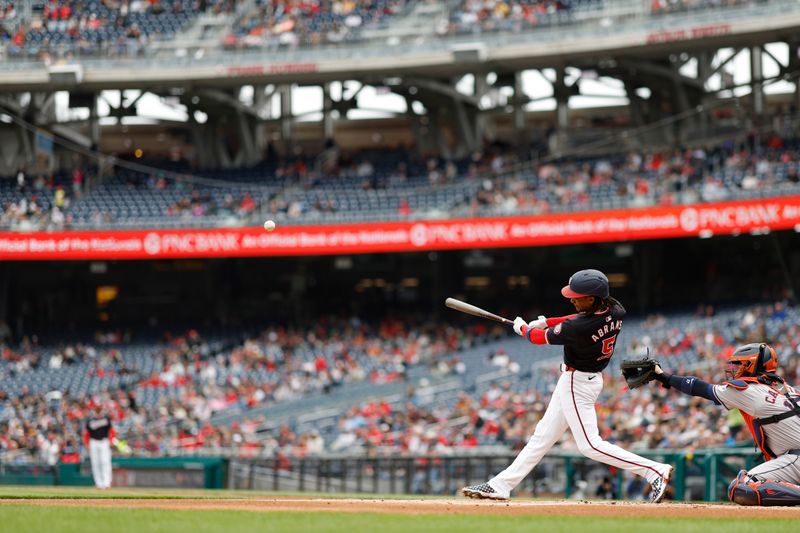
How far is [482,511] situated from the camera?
8242 mm

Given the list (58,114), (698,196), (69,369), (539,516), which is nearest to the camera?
(539,516)

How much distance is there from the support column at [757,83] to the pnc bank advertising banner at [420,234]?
635 centimetres

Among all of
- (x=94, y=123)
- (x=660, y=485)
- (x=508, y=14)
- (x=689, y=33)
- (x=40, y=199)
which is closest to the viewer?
(x=660, y=485)

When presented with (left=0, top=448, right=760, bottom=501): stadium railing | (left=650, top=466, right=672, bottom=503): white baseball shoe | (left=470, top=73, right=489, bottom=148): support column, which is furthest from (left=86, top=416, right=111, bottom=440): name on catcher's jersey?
(left=470, top=73, right=489, bottom=148): support column

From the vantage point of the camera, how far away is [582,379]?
8.75 metres

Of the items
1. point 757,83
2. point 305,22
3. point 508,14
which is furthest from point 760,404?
point 305,22

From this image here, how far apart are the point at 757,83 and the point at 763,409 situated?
2342 centimetres

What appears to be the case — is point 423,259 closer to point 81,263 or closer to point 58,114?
point 81,263

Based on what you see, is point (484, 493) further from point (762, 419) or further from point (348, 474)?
point (348, 474)

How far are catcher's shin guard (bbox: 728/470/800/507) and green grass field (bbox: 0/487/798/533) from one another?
2.99ft

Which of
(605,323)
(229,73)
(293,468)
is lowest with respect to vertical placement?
(293,468)

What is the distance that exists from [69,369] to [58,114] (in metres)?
10.4

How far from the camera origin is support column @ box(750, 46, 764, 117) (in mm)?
31297

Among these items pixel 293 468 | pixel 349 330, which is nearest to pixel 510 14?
pixel 349 330
